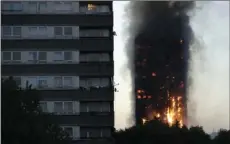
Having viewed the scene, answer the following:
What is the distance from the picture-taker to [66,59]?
55062 millimetres

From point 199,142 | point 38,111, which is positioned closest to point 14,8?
point 38,111

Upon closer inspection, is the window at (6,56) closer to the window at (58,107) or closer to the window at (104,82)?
the window at (58,107)

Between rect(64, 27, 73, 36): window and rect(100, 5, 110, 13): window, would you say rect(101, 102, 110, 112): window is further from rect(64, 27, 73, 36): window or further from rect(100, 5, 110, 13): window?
rect(100, 5, 110, 13): window

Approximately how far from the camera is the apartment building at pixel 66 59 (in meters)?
54.1

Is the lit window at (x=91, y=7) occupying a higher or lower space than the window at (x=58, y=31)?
higher

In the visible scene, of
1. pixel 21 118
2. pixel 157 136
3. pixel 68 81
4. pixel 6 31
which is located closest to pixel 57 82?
pixel 68 81

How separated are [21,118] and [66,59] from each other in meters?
24.4

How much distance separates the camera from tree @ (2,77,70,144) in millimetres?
29344

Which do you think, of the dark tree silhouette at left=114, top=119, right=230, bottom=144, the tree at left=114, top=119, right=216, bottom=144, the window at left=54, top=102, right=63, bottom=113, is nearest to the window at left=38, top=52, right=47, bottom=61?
the window at left=54, top=102, right=63, bottom=113

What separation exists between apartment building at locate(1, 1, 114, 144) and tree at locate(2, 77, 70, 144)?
18.4 meters

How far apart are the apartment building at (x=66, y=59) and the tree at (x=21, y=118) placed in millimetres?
18442

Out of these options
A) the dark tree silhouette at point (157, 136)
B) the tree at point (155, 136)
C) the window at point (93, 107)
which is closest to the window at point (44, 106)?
the window at point (93, 107)

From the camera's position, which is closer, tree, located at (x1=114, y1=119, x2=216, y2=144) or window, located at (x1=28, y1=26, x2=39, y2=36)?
window, located at (x1=28, y1=26, x2=39, y2=36)

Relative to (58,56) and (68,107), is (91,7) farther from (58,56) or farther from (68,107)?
(68,107)
